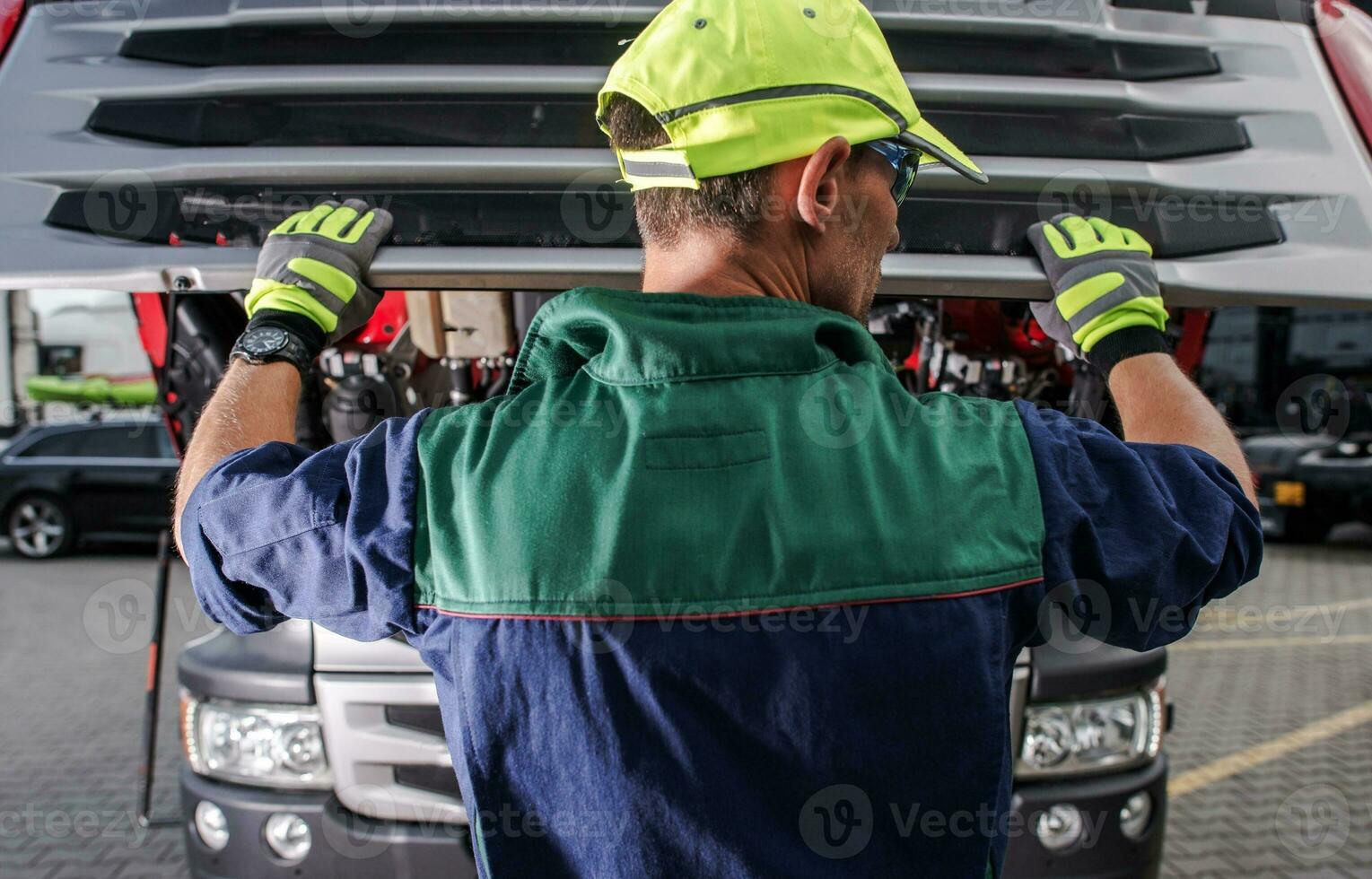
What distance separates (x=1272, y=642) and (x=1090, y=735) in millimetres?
6053

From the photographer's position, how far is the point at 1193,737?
5.23m

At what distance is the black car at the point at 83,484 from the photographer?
10570 millimetres

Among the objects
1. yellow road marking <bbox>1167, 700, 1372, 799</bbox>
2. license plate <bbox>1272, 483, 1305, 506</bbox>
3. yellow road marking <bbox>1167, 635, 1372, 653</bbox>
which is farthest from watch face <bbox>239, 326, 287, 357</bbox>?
license plate <bbox>1272, 483, 1305, 506</bbox>

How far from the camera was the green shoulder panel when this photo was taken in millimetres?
1072

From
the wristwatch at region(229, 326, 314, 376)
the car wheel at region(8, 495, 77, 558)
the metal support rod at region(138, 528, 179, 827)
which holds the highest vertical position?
the wristwatch at region(229, 326, 314, 376)

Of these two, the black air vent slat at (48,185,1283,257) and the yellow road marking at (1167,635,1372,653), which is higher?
the black air vent slat at (48,185,1283,257)

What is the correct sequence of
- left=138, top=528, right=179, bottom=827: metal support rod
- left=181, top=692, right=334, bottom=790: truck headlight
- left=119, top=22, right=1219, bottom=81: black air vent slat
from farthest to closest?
left=138, top=528, right=179, bottom=827: metal support rod, left=181, top=692, right=334, bottom=790: truck headlight, left=119, top=22, right=1219, bottom=81: black air vent slat

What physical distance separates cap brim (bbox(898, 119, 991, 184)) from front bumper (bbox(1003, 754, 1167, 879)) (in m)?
1.40

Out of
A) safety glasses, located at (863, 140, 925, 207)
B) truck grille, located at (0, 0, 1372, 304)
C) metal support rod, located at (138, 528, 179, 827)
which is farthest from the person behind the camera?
metal support rod, located at (138, 528, 179, 827)

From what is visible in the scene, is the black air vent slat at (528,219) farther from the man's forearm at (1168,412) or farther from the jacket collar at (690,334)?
the jacket collar at (690,334)

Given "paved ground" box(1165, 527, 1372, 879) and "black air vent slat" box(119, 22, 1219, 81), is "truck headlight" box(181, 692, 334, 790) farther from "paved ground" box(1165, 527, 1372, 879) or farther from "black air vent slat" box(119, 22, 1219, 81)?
"paved ground" box(1165, 527, 1372, 879)

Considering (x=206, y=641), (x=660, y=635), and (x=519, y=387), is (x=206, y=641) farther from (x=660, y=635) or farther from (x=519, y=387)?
(x=660, y=635)

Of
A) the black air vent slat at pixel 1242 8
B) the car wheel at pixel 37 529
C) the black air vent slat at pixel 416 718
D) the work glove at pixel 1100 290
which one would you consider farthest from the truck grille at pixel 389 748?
the car wheel at pixel 37 529

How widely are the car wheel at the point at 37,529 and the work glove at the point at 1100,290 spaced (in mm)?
11597
